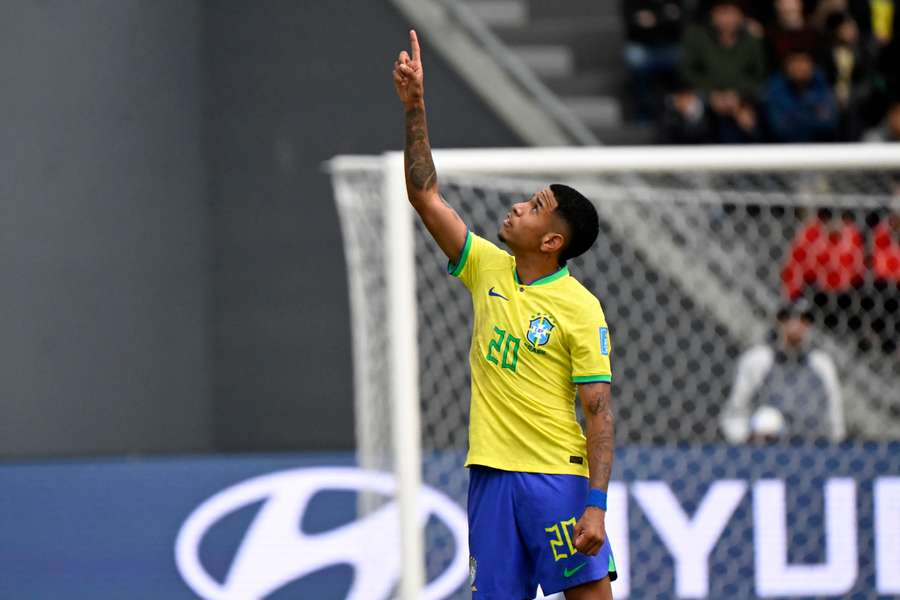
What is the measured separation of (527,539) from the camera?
14.3 feet

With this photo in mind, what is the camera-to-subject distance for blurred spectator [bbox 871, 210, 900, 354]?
736 cm

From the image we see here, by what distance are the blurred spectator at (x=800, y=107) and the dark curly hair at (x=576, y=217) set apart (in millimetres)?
5165

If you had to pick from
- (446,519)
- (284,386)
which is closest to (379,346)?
(446,519)

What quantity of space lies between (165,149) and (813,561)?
16.6 ft

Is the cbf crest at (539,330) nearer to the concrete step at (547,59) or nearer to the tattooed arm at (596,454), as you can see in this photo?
the tattooed arm at (596,454)

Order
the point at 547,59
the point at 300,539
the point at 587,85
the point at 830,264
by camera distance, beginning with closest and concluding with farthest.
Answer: the point at 300,539 → the point at 830,264 → the point at 587,85 → the point at 547,59

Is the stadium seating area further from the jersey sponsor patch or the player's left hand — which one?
the player's left hand

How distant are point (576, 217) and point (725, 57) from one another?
213 inches

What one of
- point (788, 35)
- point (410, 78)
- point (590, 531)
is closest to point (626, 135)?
point (788, 35)

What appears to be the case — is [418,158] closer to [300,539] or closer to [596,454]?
[596,454]

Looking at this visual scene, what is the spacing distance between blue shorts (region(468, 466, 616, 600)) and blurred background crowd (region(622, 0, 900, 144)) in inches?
204

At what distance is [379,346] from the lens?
7.07 metres

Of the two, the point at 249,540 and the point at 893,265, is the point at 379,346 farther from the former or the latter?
the point at 893,265

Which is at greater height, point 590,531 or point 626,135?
point 626,135
